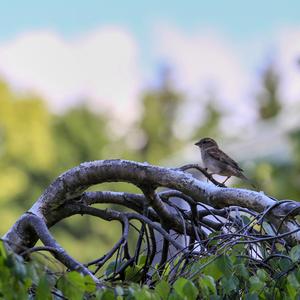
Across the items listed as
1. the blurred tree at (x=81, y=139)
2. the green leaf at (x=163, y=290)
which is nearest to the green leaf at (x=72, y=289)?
the green leaf at (x=163, y=290)

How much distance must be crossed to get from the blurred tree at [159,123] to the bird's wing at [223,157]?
999 inches

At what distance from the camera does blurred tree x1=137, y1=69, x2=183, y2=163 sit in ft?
113

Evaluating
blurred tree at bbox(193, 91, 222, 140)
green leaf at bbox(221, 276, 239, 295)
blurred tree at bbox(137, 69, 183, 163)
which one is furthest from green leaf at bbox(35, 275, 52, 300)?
blurred tree at bbox(193, 91, 222, 140)

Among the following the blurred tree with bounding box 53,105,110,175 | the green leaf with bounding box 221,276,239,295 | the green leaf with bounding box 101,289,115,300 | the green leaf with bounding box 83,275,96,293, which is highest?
the blurred tree with bounding box 53,105,110,175

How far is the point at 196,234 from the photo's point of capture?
4.16 metres

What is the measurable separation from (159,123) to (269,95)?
4354mm

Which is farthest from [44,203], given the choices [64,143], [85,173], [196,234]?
[64,143]

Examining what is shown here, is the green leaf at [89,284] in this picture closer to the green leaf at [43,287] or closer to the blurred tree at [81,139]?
the green leaf at [43,287]

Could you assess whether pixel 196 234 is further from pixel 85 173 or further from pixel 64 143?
pixel 64 143

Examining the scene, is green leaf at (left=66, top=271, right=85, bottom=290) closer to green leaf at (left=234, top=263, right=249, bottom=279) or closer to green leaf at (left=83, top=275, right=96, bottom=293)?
green leaf at (left=83, top=275, right=96, bottom=293)

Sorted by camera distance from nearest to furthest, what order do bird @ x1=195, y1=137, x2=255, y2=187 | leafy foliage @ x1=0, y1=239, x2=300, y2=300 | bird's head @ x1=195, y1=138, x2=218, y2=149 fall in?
leafy foliage @ x1=0, y1=239, x2=300, y2=300 → bird @ x1=195, y1=137, x2=255, y2=187 → bird's head @ x1=195, y1=138, x2=218, y2=149

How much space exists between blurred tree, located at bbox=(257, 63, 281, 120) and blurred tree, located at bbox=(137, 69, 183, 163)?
358cm

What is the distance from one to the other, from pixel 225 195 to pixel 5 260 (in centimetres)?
116

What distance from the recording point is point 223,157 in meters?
7.75
